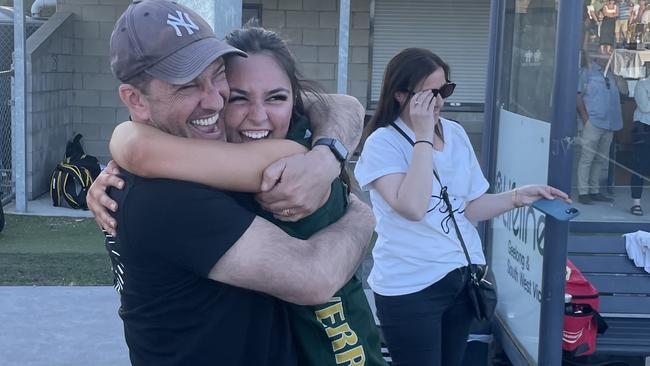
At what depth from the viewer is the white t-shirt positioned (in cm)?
338

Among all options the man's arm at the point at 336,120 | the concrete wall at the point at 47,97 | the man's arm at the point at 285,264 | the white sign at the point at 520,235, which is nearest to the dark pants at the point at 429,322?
the white sign at the point at 520,235

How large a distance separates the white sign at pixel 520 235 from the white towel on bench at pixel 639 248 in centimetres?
74

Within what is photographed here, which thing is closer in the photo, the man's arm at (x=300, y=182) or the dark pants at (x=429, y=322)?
the man's arm at (x=300, y=182)

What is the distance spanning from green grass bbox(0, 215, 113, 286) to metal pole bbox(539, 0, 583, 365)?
3.88 metres

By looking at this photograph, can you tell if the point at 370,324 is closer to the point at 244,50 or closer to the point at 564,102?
the point at 244,50

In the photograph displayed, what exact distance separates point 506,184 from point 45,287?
134 inches

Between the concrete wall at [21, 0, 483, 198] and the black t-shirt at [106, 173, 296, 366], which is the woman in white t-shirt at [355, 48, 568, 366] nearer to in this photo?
the black t-shirt at [106, 173, 296, 366]

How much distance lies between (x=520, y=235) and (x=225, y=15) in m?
1.70

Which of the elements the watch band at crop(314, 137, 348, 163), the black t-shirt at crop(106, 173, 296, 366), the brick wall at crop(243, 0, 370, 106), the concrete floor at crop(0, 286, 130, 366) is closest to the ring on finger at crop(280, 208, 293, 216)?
the black t-shirt at crop(106, 173, 296, 366)

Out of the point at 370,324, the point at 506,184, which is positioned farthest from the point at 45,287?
the point at 370,324

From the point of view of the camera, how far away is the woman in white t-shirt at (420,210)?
3.33 meters

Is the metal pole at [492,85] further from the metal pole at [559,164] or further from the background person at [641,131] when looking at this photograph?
the background person at [641,131]

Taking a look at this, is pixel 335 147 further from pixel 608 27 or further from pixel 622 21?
pixel 622 21

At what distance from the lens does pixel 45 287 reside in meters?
6.25
